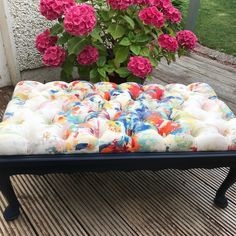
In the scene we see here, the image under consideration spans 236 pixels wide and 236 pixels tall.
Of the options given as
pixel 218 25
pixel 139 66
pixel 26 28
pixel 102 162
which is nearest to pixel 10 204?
pixel 102 162

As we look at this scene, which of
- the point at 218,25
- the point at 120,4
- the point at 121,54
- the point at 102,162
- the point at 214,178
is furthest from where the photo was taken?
the point at 218,25

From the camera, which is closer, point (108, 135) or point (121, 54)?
point (108, 135)

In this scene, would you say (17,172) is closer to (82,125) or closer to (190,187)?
(82,125)

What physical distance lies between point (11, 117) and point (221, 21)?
4342mm

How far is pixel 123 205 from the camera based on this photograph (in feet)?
5.12

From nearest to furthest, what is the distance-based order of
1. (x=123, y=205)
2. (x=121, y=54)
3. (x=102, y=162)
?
(x=102, y=162), (x=123, y=205), (x=121, y=54)

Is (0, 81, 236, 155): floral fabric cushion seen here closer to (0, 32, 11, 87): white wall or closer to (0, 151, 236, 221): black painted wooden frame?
(0, 151, 236, 221): black painted wooden frame

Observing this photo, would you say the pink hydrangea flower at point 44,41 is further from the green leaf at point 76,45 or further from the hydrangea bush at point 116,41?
the green leaf at point 76,45

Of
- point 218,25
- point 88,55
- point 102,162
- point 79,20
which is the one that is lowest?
point 218,25

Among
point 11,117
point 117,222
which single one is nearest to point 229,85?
point 117,222

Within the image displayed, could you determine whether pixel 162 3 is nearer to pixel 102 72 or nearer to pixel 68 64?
pixel 102 72

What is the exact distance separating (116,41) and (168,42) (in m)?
0.35

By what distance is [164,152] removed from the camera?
4.27 ft

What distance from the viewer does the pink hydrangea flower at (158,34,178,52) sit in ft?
6.89
